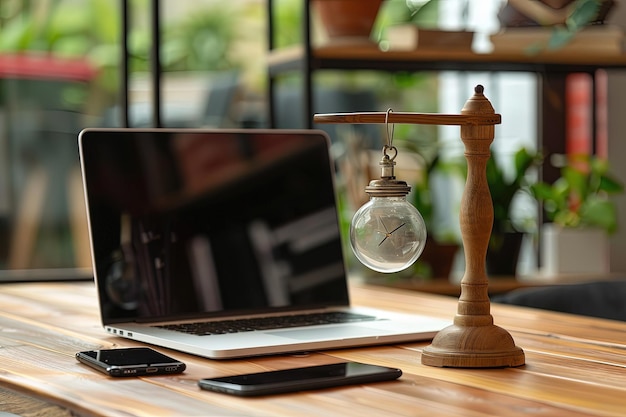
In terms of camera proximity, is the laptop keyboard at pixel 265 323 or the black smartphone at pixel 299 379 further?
the laptop keyboard at pixel 265 323

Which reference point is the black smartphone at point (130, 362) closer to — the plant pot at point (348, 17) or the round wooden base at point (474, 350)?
the round wooden base at point (474, 350)

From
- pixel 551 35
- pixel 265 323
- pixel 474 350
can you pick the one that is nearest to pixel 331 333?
pixel 265 323

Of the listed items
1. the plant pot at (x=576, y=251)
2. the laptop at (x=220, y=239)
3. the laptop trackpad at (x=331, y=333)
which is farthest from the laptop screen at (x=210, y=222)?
the plant pot at (x=576, y=251)

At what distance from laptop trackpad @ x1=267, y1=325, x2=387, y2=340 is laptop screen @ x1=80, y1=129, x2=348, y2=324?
0.16 metres

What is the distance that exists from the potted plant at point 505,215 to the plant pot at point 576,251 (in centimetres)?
8

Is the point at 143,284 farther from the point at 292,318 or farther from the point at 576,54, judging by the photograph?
the point at 576,54

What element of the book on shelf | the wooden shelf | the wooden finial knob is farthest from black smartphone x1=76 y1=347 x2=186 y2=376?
the book on shelf

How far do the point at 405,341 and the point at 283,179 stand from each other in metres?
0.34

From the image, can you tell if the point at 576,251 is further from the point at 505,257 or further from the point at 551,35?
the point at 551,35

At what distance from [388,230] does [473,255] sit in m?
0.11

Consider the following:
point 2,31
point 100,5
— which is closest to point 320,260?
point 2,31

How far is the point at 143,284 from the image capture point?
121 centimetres

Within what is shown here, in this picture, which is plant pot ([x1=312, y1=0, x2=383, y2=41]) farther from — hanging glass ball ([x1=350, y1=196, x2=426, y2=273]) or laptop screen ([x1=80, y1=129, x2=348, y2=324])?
hanging glass ball ([x1=350, y1=196, x2=426, y2=273])

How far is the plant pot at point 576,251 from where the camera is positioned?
251cm
